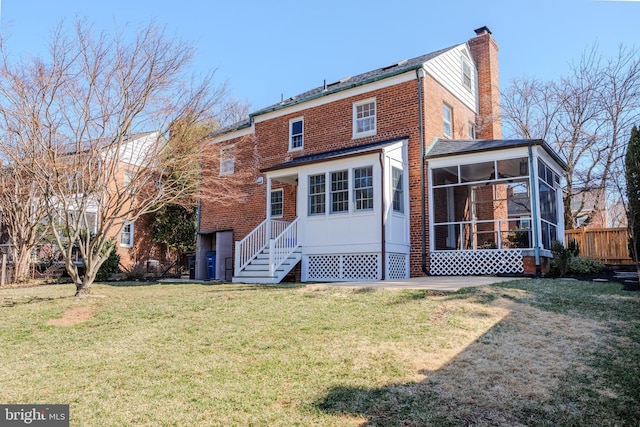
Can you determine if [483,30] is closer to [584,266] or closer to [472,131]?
[472,131]

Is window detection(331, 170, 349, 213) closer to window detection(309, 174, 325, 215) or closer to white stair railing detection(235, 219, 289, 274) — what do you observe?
window detection(309, 174, 325, 215)

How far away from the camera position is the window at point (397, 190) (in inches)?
541

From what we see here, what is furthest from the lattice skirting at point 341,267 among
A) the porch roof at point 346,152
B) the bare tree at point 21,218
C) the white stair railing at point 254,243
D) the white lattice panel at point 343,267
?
the bare tree at point 21,218

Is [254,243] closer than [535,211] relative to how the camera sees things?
No

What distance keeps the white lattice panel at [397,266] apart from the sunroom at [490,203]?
2.45ft

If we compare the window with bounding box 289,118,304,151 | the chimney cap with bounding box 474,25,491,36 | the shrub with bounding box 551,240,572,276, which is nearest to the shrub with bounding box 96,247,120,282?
the window with bounding box 289,118,304,151

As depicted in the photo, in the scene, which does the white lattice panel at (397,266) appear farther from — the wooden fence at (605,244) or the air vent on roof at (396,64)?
the wooden fence at (605,244)

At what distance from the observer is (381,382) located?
15.2 feet

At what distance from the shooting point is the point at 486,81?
18750 millimetres

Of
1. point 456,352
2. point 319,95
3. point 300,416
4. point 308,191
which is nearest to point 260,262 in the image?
point 308,191

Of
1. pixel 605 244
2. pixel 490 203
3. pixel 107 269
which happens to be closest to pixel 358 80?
pixel 490 203

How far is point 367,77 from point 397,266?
7455mm

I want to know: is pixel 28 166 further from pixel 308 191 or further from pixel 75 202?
pixel 308 191

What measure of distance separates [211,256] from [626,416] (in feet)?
52.7
